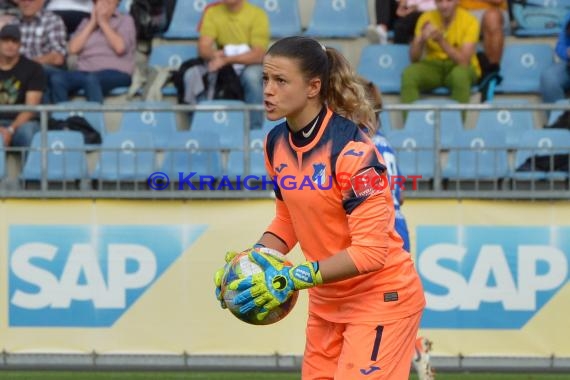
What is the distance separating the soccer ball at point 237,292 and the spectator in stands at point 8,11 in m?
8.41

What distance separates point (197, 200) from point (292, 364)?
5.23ft

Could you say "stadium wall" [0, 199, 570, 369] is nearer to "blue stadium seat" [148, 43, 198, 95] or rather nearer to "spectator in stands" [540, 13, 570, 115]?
"spectator in stands" [540, 13, 570, 115]

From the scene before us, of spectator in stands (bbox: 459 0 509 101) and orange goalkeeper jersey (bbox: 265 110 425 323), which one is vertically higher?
spectator in stands (bbox: 459 0 509 101)

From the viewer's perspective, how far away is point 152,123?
11.3 meters

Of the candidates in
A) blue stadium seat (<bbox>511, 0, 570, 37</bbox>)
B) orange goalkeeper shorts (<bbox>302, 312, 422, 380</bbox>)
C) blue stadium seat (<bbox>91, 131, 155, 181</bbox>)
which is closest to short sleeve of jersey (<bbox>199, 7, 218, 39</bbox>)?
blue stadium seat (<bbox>91, 131, 155, 181</bbox>)

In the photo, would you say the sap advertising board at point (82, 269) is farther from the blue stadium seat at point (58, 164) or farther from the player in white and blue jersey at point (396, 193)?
the player in white and blue jersey at point (396, 193)

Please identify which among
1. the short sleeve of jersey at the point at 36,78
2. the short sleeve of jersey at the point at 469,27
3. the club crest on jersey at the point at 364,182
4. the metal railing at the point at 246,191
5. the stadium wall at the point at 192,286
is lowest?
the stadium wall at the point at 192,286

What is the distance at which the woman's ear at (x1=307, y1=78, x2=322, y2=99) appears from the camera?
16.3ft

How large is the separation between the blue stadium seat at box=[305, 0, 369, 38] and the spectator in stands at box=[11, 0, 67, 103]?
2.65 meters

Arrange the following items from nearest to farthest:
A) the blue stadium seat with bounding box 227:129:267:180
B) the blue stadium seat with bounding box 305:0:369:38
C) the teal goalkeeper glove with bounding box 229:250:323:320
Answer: the teal goalkeeper glove with bounding box 229:250:323:320 < the blue stadium seat with bounding box 227:129:267:180 < the blue stadium seat with bounding box 305:0:369:38

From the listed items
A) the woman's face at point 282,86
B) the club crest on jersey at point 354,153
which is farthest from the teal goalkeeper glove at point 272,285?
the woman's face at point 282,86

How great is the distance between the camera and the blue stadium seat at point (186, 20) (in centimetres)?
1323

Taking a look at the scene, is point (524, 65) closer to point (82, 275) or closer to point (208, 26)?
point (208, 26)

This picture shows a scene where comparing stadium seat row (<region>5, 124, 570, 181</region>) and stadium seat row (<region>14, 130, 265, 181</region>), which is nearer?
stadium seat row (<region>5, 124, 570, 181</region>)
